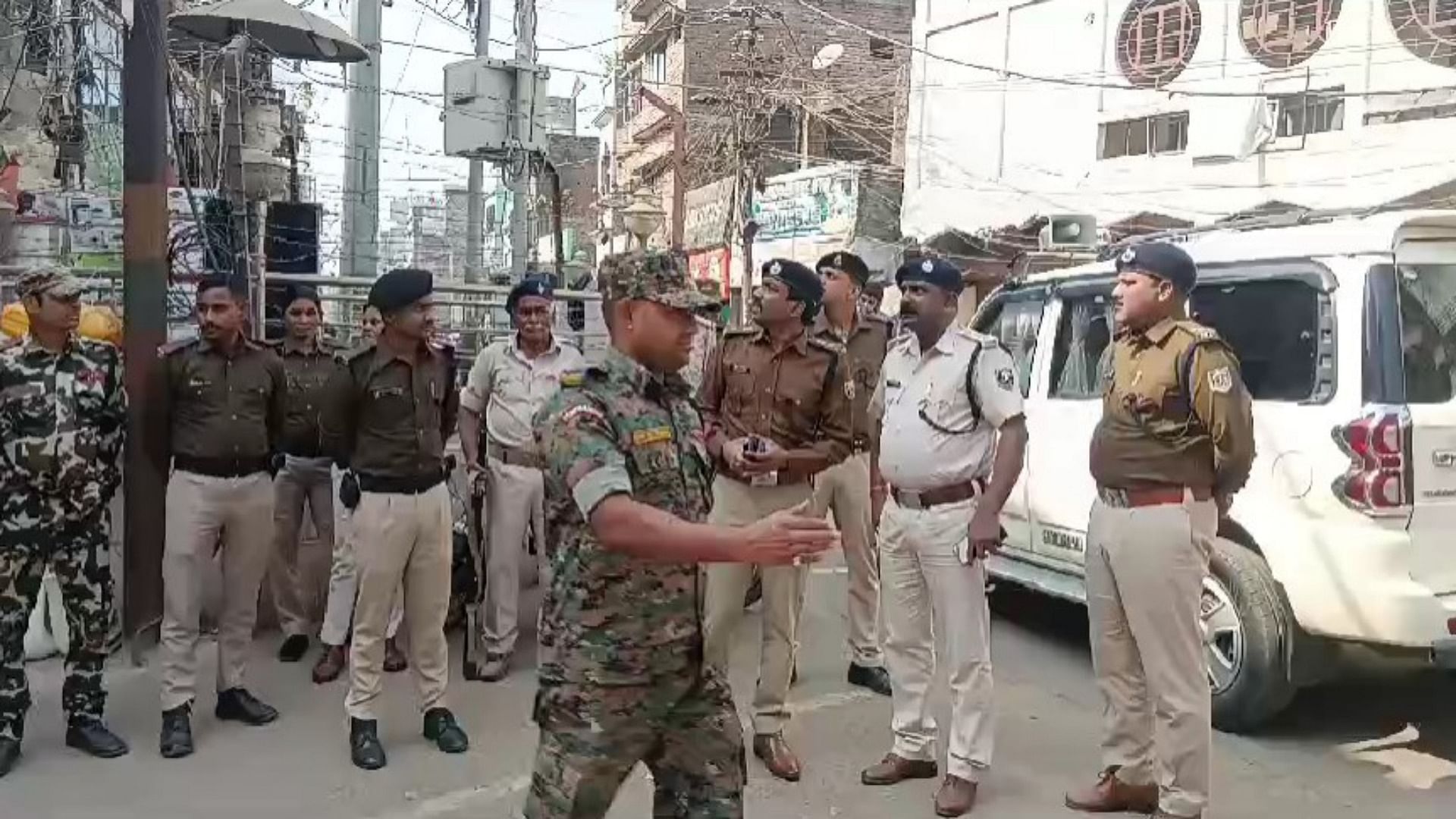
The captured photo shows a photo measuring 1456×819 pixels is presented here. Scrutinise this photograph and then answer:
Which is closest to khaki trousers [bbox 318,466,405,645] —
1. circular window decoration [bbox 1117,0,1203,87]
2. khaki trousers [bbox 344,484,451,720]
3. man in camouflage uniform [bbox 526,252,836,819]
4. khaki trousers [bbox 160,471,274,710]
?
khaki trousers [bbox 160,471,274,710]

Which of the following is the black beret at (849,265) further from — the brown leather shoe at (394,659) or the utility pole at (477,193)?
the utility pole at (477,193)

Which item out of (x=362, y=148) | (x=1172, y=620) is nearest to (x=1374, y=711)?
(x=1172, y=620)

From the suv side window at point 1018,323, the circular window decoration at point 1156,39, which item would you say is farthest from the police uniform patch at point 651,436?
the circular window decoration at point 1156,39

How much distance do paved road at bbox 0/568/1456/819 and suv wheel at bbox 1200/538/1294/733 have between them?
16 cm

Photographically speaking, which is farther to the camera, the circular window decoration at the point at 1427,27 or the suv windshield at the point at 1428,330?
the circular window decoration at the point at 1427,27

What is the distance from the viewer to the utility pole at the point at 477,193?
15.9m

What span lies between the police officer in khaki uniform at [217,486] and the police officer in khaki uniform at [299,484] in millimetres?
1025

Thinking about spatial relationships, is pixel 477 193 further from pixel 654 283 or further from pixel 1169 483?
pixel 654 283

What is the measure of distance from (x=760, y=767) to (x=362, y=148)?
9259mm

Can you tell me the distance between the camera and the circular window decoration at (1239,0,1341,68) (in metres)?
16.1

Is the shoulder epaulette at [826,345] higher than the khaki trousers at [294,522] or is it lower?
higher

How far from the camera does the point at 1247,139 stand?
16.7 meters

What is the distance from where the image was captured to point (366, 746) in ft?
15.7

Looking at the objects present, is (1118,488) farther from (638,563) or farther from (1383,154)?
(1383,154)
